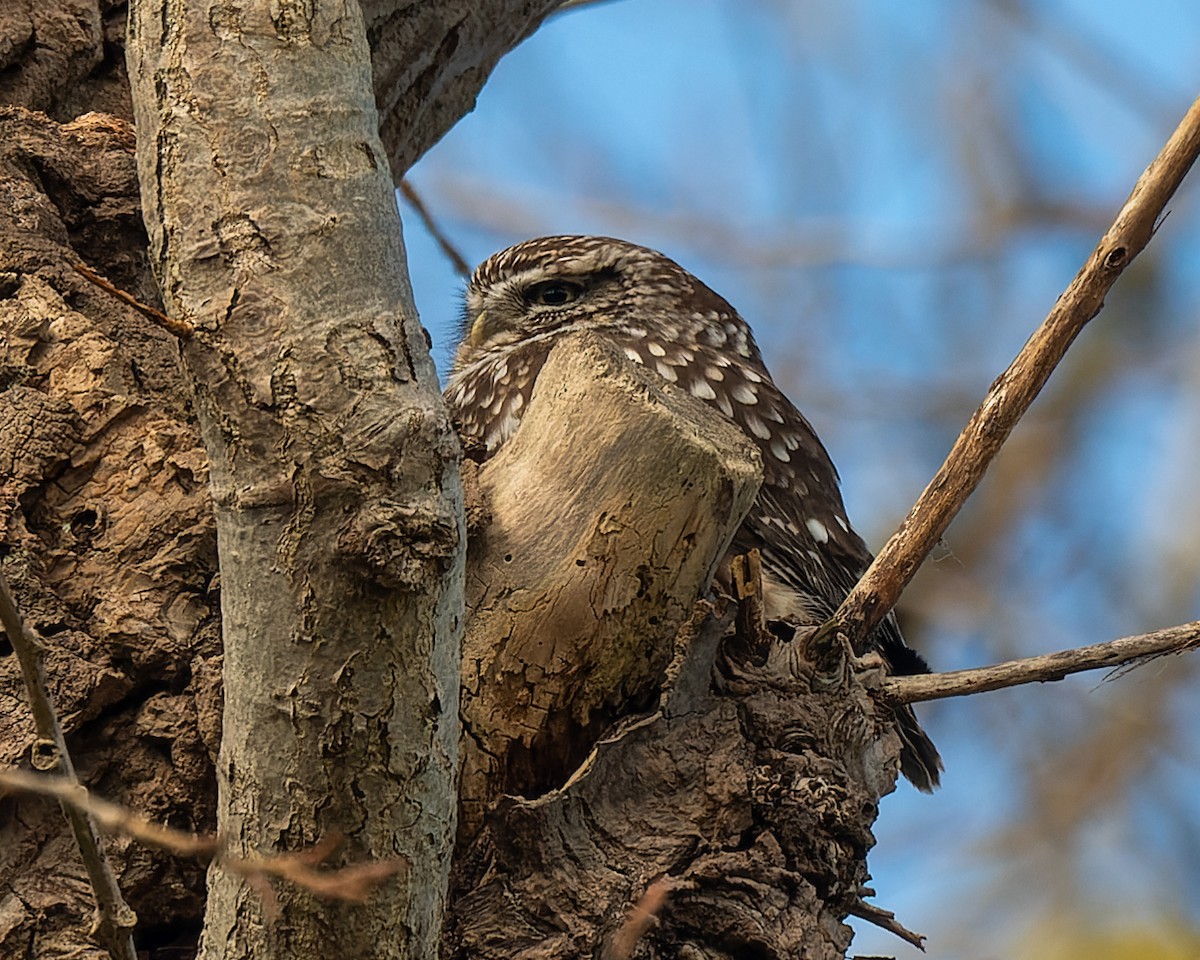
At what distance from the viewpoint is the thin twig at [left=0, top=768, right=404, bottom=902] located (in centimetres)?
125

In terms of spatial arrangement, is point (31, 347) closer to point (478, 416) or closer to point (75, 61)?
point (75, 61)

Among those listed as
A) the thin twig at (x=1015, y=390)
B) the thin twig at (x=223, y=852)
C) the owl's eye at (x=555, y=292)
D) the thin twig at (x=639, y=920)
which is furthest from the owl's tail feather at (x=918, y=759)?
the owl's eye at (x=555, y=292)

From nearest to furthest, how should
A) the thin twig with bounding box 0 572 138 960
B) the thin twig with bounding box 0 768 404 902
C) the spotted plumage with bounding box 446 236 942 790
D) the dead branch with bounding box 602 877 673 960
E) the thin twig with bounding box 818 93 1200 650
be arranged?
the thin twig with bounding box 0 768 404 902 → the thin twig with bounding box 0 572 138 960 → the dead branch with bounding box 602 877 673 960 → the thin twig with bounding box 818 93 1200 650 → the spotted plumage with bounding box 446 236 942 790

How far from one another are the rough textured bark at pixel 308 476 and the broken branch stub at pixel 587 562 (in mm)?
444

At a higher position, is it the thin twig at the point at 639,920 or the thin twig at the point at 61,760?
the thin twig at the point at 639,920

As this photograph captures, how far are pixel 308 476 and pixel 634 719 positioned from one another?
2.49 ft

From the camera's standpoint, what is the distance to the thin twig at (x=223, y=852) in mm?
1251

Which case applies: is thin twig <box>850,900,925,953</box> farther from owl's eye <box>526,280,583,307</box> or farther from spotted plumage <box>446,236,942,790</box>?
owl's eye <box>526,280,583,307</box>

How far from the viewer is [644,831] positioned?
6.93 feet

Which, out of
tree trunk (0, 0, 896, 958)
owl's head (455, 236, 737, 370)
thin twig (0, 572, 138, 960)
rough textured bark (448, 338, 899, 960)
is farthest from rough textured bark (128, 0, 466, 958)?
owl's head (455, 236, 737, 370)

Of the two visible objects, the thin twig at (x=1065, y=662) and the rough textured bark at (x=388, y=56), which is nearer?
the thin twig at (x=1065, y=662)

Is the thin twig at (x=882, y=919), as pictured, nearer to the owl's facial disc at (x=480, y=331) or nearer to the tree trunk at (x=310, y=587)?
the tree trunk at (x=310, y=587)

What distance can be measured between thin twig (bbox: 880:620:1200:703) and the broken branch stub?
1.27 ft

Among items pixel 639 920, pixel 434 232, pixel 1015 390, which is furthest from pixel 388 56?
pixel 639 920
